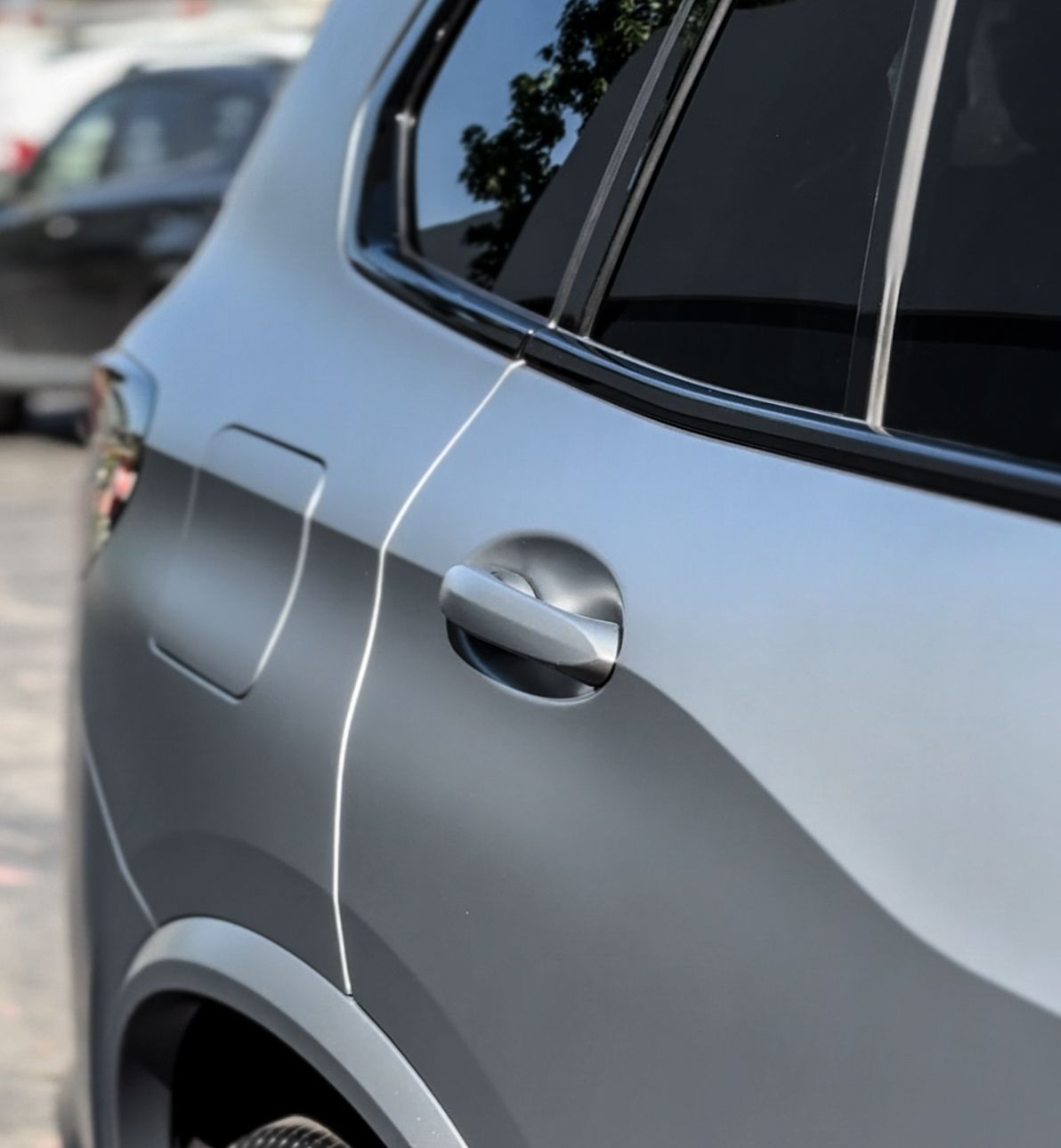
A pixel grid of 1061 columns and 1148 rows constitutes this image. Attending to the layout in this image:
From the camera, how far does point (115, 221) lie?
8898 mm

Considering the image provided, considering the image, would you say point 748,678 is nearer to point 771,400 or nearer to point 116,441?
point 771,400

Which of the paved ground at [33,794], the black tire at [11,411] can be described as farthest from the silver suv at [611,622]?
the black tire at [11,411]

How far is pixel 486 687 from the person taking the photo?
159 cm

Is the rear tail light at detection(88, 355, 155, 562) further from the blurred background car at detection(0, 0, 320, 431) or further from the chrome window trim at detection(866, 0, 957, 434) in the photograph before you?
the blurred background car at detection(0, 0, 320, 431)

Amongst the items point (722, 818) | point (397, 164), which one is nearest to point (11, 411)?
point (397, 164)

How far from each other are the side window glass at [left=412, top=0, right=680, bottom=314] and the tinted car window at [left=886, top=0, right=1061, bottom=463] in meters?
0.30

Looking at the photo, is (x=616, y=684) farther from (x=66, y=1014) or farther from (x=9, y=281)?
(x=9, y=281)

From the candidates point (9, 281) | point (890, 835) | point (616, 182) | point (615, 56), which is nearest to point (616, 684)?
point (890, 835)

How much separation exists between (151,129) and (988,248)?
8.31 metres

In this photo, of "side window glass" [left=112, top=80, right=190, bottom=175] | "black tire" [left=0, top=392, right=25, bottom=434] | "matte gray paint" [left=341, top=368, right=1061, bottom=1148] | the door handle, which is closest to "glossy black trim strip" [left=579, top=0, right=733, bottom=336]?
"matte gray paint" [left=341, top=368, right=1061, bottom=1148]

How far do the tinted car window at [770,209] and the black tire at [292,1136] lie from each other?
0.78 meters

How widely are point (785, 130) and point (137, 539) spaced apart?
0.86 m

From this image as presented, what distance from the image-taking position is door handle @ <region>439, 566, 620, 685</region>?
1.50 m

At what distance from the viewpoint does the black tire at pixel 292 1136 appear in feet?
6.12
